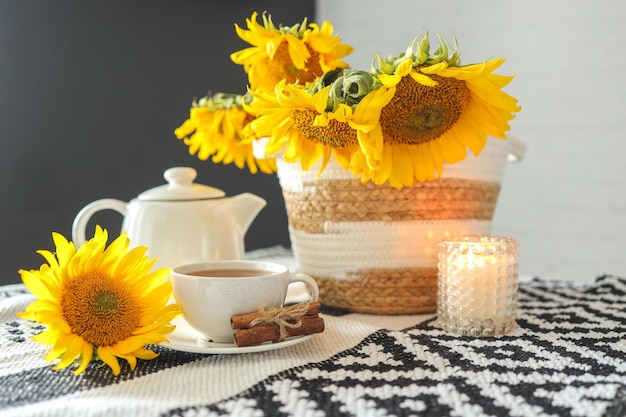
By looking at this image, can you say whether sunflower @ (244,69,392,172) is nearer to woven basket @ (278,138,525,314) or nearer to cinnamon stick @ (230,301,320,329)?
woven basket @ (278,138,525,314)

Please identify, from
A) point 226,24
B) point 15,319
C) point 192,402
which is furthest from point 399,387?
point 226,24

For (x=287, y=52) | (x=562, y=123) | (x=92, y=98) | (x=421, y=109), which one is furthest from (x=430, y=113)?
(x=562, y=123)

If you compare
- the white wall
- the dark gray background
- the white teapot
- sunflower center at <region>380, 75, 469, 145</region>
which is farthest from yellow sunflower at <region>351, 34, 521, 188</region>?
the white wall

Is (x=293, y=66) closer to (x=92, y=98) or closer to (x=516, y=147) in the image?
(x=516, y=147)

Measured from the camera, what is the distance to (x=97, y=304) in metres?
0.60

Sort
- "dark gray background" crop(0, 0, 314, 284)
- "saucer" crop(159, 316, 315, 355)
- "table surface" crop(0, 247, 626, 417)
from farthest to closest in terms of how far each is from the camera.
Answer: "dark gray background" crop(0, 0, 314, 284) < "saucer" crop(159, 316, 315, 355) < "table surface" crop(0, 247, 626, 417)

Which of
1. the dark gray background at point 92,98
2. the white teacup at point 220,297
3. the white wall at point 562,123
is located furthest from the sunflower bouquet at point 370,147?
the white wall at point 562,123

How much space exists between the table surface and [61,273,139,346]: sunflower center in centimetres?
4

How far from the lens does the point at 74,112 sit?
152cm

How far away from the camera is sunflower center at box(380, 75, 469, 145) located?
0.69 meters

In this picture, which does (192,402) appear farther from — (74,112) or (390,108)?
(74,112)

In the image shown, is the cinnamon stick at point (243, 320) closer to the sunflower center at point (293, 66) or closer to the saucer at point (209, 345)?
the saucer at point (209, 345)

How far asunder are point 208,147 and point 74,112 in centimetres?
69

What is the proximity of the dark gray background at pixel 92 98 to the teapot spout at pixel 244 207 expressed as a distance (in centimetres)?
79
